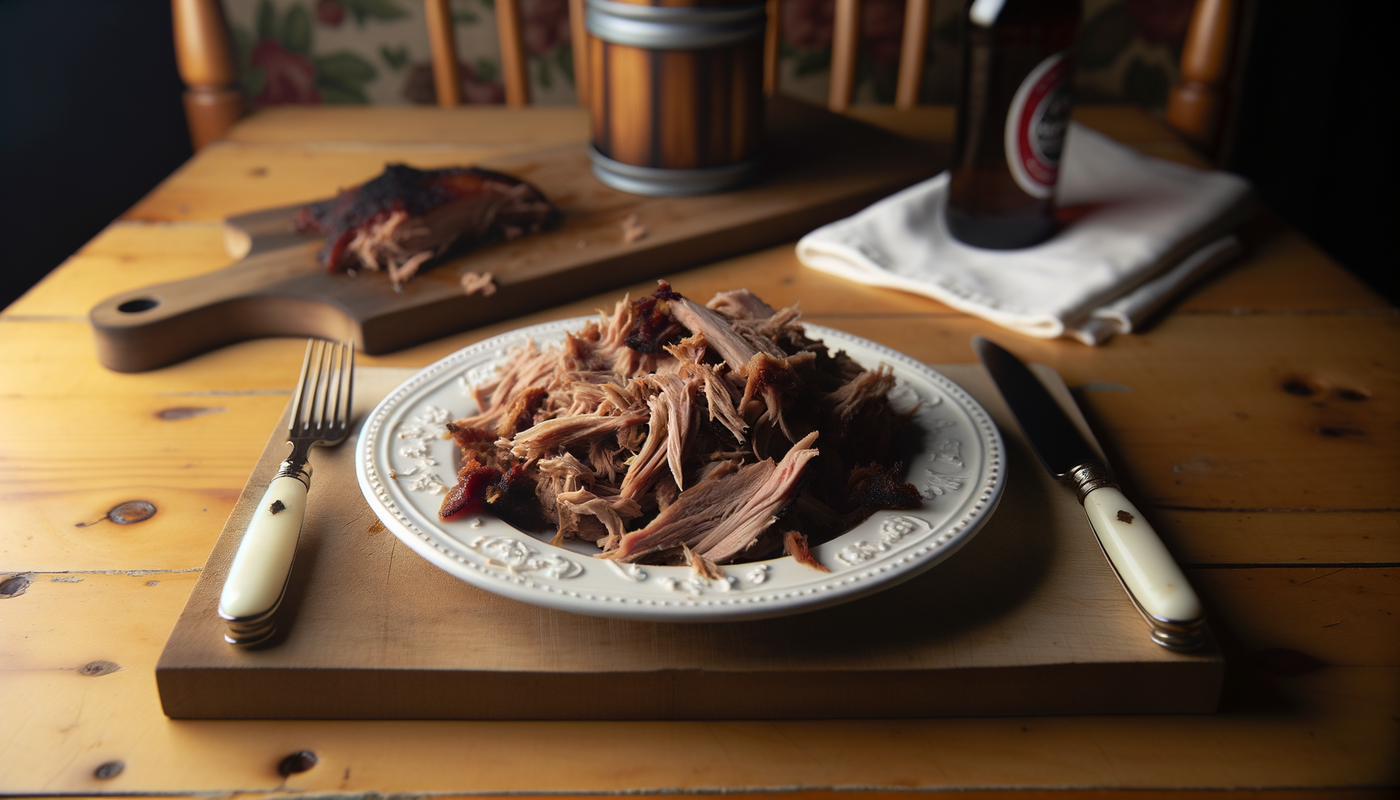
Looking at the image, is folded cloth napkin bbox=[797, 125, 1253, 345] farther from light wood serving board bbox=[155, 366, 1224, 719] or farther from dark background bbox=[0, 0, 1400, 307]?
dark background bbox=[0, 0, 1400, 307]

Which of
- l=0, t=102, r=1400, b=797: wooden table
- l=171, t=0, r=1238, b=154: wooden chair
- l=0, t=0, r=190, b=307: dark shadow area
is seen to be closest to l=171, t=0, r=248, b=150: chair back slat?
l=171, t=0, r=1238, b=154: wooden chair

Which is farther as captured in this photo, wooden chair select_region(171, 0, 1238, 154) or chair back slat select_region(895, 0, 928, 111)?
chair back slat select_region(895, 0, 928, 111)

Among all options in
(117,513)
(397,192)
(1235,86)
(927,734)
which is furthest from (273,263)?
(1235,86)

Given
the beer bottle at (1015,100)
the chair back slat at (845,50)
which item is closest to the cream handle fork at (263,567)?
the beer bottle at (1015,100)

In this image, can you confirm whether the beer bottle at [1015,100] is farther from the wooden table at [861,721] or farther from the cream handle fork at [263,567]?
the cream handle fork at [263,567]

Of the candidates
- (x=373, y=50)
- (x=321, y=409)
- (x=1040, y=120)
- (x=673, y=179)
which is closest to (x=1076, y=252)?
(x=1040, y=120)

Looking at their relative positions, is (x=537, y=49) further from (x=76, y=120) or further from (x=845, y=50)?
(x=76, y=120)
